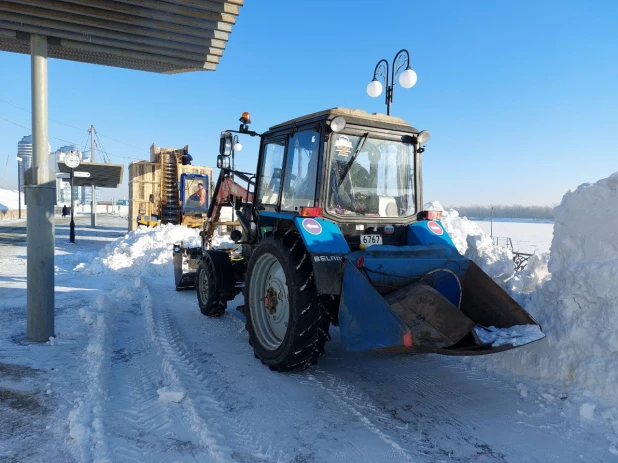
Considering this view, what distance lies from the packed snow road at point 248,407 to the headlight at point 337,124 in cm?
232

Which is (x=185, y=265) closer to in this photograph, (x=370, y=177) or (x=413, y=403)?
(x=370, y=177)

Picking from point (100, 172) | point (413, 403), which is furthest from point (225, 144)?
point (100, 172)

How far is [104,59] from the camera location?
5.46m

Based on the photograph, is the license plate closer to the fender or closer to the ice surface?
the fender

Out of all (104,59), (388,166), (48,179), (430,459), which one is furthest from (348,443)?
(104,59)

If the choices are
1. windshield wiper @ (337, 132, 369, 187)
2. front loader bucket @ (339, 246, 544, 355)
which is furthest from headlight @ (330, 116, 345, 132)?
front loader bucket @ (339, 246, 544, 355)

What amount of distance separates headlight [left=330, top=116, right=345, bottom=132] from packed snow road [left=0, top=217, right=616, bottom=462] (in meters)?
2.32

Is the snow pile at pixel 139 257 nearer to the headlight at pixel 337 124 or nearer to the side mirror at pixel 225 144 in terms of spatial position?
the side mirror at pixel 225 144

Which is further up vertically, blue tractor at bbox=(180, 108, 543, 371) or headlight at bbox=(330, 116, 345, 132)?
headlight at bbox=(330, 116, 345, 132)

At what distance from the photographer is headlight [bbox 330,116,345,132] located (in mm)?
4018

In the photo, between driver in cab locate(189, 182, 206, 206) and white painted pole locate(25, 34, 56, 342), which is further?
driver in cab locate(189, 182, 206, 206)

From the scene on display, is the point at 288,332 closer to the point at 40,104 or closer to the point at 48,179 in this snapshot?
the point at 48,179

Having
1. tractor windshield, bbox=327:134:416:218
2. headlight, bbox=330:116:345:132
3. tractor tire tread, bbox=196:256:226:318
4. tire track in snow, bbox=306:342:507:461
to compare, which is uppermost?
headlight, bbox=330:116:345:132

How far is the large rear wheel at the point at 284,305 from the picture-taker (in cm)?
388
